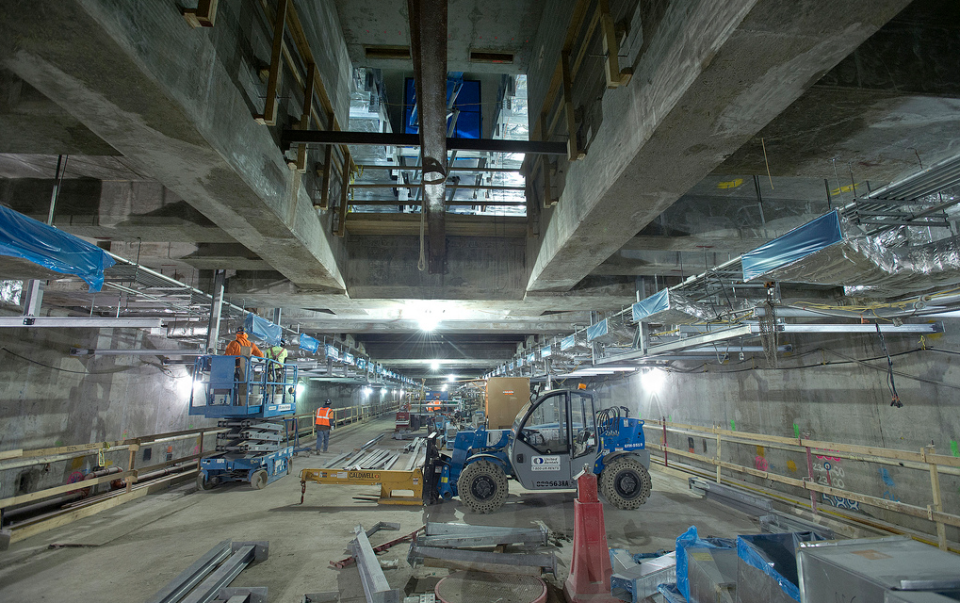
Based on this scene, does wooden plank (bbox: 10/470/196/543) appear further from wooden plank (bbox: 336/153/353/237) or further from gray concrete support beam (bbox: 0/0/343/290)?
wooden plank (bbox: 336/153/353/237)

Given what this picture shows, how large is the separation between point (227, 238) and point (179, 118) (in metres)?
3.49

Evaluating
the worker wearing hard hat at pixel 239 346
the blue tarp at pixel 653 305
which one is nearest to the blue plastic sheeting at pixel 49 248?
the worker wearing hard hat at pixel 239 346

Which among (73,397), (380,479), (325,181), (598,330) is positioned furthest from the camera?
(73,397)

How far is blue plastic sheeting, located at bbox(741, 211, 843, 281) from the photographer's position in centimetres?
377

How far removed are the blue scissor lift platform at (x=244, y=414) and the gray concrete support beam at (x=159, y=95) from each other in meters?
5.77

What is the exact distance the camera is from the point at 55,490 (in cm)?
749

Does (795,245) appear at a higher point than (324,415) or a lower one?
higher

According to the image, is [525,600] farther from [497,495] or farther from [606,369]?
[606,369]

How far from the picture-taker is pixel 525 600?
4.77 m

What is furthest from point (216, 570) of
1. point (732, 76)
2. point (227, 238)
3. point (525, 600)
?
point (732, 76)

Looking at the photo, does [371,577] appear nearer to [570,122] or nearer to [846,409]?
[570,122]

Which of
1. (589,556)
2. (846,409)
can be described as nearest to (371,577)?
(589,556)

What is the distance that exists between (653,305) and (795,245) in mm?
3301

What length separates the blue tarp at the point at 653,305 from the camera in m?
6.93
